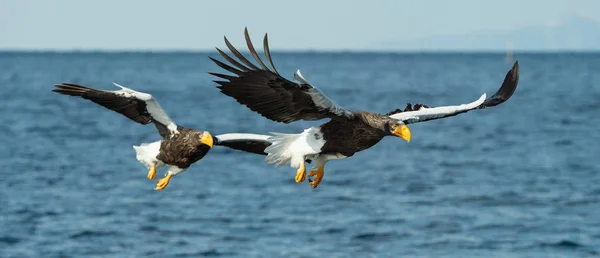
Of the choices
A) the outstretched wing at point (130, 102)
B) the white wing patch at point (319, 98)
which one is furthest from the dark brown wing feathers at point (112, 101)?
the white wing patch at point (319, 98)

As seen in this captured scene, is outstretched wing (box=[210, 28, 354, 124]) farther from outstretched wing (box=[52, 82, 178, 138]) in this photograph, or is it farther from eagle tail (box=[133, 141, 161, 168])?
eagle tail (box=[133, 141, 161, 168])

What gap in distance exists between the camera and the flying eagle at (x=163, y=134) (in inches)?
544

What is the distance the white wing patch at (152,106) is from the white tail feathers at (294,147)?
1.23 metres

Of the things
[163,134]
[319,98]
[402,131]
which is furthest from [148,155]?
[402,131]

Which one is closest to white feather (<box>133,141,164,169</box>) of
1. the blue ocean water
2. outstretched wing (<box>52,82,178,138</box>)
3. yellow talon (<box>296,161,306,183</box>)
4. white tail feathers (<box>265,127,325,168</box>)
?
outstretched wing (<box>52,82,178,138</box>)

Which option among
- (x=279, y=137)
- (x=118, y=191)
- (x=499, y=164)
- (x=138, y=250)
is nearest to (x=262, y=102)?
(x=279, y=137)

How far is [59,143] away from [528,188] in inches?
918

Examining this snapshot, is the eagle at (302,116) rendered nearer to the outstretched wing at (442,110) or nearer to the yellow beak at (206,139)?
the outstretched wing at (442,110)

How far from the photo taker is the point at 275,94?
13.1 meters

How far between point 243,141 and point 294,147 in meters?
0.98

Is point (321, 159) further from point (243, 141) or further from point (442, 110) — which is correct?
point (442, 110)

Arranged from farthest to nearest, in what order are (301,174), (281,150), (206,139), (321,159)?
(281,150) → (321,159) → (206,139) → (301,174)

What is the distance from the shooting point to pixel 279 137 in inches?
A: 556

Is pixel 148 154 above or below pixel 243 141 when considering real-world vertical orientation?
below
